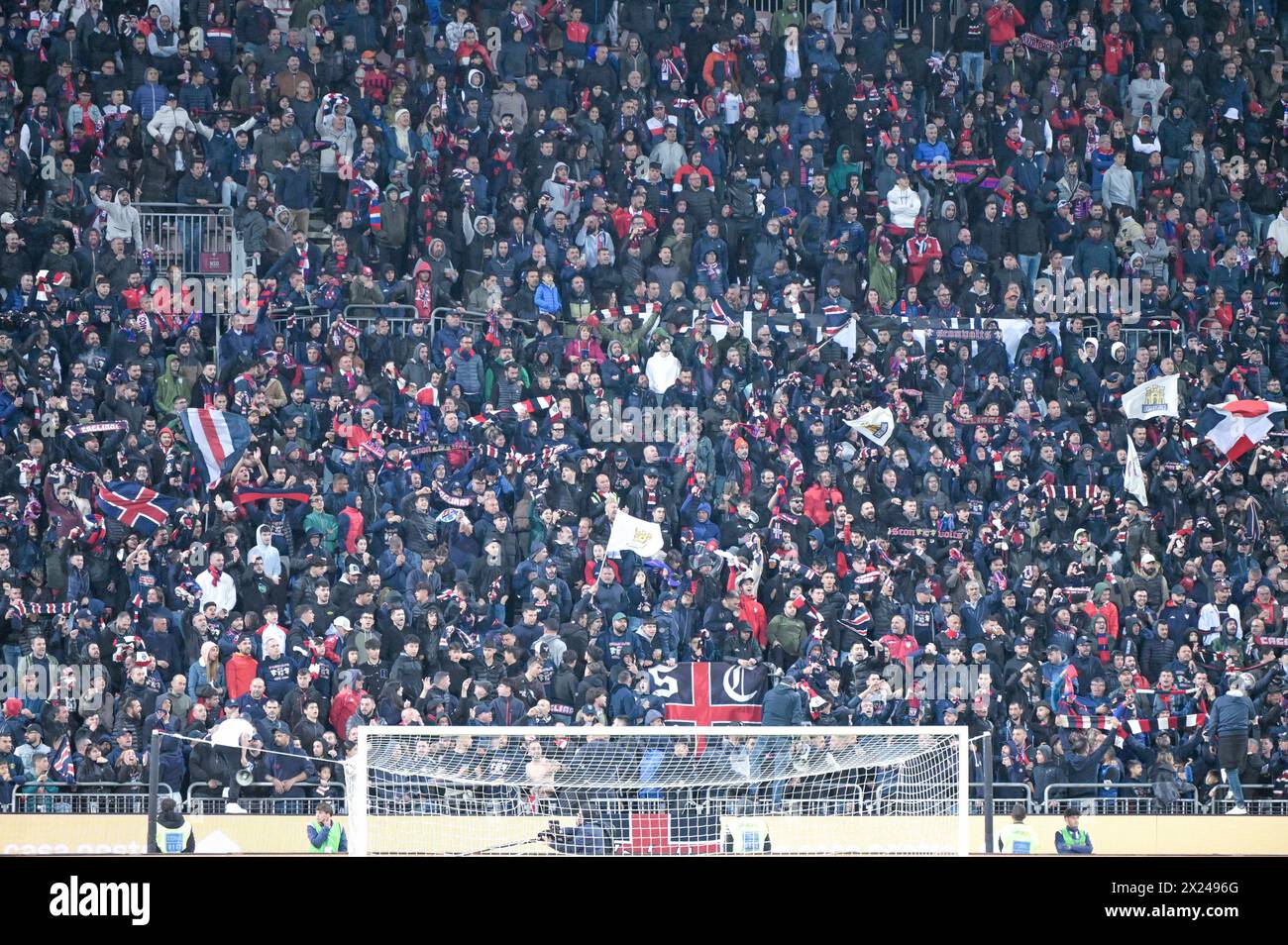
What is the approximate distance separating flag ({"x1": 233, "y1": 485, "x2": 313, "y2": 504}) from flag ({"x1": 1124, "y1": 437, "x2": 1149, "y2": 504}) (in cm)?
792

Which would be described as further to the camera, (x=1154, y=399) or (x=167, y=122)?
(x=167, y=122)

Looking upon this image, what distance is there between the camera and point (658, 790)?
1223 cm

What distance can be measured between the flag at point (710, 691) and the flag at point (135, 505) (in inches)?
187

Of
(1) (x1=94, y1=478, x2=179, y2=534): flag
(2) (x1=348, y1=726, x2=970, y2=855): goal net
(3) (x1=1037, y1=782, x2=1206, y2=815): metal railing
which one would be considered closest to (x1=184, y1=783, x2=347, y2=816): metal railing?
(2) (x1=348, y1=726, x2=970, y2=855): goal net

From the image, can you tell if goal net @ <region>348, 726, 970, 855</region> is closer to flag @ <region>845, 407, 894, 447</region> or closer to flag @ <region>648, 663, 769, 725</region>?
flag @ <region>648, 663, 769, 725</region>

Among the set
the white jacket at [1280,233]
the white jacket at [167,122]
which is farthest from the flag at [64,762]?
the white jacket at [1280,233]

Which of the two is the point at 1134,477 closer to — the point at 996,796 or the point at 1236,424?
the point at 1236,424

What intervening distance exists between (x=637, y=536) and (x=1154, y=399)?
574 cm

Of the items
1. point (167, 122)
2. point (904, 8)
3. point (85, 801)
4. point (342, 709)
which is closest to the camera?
point (85, 801)

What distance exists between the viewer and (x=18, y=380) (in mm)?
16734

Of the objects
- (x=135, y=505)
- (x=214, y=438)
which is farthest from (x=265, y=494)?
(x=135, y=505)
